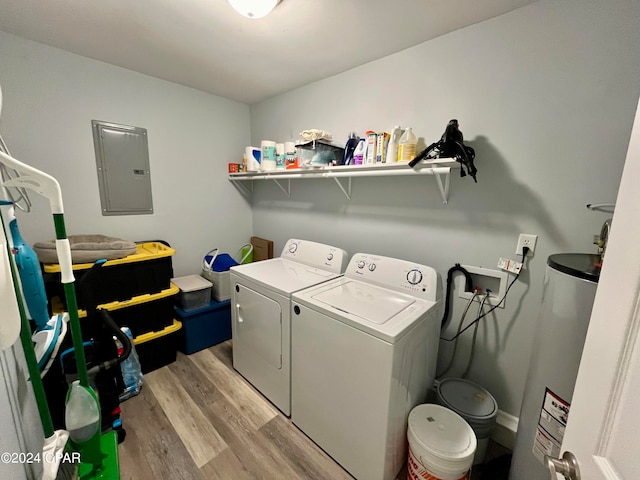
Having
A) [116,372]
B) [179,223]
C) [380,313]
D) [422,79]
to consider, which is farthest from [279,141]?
[116,372]

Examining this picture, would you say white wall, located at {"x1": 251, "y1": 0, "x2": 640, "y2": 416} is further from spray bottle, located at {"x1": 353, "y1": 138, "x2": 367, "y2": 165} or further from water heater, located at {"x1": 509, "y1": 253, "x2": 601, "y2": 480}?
water heater, located at {"x1": 509, "y1": 253, "x2": 601, "y2": 480}

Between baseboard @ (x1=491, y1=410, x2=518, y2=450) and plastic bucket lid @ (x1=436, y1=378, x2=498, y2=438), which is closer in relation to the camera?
plastic bucket lid @ (x1=436, y1=378, x2=498, y2=438)

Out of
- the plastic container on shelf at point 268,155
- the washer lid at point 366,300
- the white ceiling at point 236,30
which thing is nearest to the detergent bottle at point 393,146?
the white ceiling at point 236,30

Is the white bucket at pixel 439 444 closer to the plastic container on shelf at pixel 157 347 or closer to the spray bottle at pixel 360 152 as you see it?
the spray bottle at pixel 360 152

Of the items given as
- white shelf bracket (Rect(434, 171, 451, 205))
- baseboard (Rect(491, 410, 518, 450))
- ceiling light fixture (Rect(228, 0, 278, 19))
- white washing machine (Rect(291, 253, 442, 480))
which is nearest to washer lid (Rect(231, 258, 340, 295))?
white washing machine (Rect(291, 253, 442, 480))

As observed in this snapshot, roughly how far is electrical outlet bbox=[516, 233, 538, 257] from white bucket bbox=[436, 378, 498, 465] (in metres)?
0.86

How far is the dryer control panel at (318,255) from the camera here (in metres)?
2.01

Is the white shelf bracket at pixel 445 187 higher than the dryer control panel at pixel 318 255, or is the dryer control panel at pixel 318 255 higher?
the white shelf bracket at pixel 445 187

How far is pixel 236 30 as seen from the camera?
1.62 m

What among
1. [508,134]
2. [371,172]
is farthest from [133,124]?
[508,134]

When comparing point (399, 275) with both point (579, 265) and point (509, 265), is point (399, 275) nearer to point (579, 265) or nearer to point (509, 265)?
point (509, 265)

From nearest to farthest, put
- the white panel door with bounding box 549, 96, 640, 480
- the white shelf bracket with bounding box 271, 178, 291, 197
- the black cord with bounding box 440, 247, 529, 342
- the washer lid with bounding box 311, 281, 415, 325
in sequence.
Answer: the white panel door with bounding box 549, 96, 640, 480 → the washer lid with bounding box 311, 281, 415, 325 → the black cord with bounding box 440, 247, 529, 342 → the white shelf bracket with bounding box 271, 178, 291, 197

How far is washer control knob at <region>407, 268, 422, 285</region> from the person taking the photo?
1583 mm

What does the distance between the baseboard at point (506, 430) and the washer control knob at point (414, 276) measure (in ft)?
3.20
